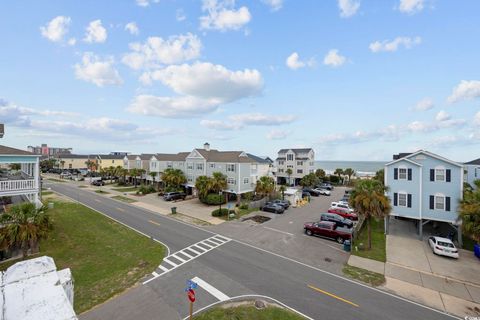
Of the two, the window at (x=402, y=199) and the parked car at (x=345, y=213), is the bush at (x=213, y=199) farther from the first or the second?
the window at (x=402, y=199)

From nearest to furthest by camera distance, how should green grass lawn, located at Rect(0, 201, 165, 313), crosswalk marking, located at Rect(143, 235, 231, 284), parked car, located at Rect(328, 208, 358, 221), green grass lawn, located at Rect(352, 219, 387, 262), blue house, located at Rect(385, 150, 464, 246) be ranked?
green grass lawn, located at Rect(0, 201, 165, 313) < crosswalk marking, located at Rect(143, 235, 231, 284) < green grass lawn, located at Rect(352, 219, 387, 262) < blue house, located at Rect(385, 150, 464, 246) < parked car, located at Rect(328, 208, 358, 221)

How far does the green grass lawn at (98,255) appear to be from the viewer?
13.4m

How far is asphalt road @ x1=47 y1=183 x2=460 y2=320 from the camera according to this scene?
1172 centimetres

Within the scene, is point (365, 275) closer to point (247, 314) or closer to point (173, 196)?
point (247, 314)

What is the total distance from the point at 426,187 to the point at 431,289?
12.3 meters

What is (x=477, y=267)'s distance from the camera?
57.1ft

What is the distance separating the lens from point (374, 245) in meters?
21.6

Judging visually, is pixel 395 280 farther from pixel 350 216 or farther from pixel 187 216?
pixel 187 216

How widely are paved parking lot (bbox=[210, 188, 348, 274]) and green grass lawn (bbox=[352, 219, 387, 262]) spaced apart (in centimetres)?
158

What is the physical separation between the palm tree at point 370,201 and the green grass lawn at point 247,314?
1292 centimetres

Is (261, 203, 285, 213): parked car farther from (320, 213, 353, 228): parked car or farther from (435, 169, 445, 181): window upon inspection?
(435, 169, 445, 181): window

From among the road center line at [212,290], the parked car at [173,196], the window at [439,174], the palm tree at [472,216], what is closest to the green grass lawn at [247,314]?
the road center line at [212,290]

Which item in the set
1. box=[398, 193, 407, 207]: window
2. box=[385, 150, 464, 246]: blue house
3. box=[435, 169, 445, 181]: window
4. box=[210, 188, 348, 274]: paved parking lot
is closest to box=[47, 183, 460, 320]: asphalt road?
box=[210, 188, 348, 274]: paved parking lot

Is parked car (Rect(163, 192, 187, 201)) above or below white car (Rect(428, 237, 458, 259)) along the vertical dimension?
above
